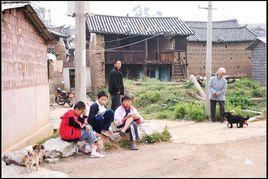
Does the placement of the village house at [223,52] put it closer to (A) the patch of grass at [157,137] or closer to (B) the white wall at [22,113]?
(B) the white wall at [22,113]

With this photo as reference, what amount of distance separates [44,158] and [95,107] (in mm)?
1500

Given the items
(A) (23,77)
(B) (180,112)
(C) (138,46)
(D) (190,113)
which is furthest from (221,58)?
(A) (23,77)

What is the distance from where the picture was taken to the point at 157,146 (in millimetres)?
7016

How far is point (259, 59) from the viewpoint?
26.8 meters

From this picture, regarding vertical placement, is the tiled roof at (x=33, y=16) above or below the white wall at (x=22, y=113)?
above

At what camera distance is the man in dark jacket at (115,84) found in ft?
27.0

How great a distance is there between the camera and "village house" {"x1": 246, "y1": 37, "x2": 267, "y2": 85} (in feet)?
85.4

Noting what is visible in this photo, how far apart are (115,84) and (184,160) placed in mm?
3065

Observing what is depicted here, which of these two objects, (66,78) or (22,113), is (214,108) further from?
(66,78)

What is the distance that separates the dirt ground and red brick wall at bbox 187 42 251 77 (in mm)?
22697

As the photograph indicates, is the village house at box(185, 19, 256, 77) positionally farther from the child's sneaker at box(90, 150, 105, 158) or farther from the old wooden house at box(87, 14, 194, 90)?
the child's sneaker at box(90, 150, 105, 158)

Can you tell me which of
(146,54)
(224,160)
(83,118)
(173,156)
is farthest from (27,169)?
(146,54)

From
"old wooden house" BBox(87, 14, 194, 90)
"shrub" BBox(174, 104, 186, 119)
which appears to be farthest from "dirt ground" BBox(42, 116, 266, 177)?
"old wooden house" BBox(87, 14, 194, 90)

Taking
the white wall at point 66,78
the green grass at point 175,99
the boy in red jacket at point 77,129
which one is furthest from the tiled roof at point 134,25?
the boy in red jacket at point 77,129
